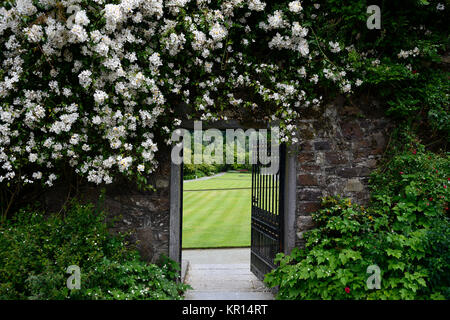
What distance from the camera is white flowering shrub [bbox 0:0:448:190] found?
299cm

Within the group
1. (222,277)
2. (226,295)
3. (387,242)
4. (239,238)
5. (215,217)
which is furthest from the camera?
(215,217)

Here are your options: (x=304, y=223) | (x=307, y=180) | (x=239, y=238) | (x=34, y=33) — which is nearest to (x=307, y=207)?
(x=304, y=223)

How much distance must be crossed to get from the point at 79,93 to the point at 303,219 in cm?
290

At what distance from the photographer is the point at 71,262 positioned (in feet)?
9.87

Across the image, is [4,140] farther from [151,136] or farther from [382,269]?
[382,269]

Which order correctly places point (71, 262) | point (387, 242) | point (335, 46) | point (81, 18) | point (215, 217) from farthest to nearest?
point (215, 217) → point (335, 46) → point (387, 242) → point (71, 262) → point (81, 18)

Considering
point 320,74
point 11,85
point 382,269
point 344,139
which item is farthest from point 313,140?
point 11,85

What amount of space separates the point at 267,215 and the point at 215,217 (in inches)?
194

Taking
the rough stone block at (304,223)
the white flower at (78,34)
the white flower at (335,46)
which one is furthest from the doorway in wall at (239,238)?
the white flower at (78,34)

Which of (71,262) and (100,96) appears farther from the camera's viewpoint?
(71,262)

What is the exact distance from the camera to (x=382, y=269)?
3311 millimetres

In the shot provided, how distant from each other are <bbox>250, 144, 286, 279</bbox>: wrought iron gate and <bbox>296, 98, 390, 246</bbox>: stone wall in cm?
28

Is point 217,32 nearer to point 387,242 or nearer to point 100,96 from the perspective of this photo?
point 100,96
